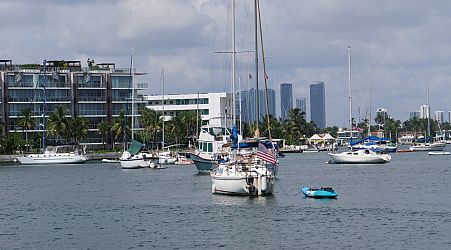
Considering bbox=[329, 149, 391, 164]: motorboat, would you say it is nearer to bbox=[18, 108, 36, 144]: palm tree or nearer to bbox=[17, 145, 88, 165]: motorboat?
bbox=[17, 145, 88, 165]: motorboat

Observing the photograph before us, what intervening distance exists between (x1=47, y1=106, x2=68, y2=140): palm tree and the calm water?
295 ft

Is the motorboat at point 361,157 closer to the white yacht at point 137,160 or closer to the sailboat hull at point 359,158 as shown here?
the sailboat hull at point 359,158

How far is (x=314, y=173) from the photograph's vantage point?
122625mm

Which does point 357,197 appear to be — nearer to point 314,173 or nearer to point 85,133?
point 314,173

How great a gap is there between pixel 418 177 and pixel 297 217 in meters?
49.1

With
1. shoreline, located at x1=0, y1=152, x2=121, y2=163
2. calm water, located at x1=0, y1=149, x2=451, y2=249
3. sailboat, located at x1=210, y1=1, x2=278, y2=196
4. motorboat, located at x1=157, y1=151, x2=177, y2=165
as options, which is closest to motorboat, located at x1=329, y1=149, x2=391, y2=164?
motorboat, located at x1=157, y1=151, x2=177, y2=165

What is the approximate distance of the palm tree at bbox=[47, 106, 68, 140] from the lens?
193625 millimetres

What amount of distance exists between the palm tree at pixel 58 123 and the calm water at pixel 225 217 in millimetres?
89785

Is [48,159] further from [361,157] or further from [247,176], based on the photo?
[247,176]

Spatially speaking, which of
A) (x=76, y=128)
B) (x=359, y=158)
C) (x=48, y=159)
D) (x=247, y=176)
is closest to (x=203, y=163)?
(x=359, y=158)

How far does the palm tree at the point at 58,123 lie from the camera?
194 m

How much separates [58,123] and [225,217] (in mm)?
135456

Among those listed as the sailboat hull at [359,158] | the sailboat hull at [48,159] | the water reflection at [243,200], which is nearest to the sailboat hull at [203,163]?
the sailboat hull at [359,158]

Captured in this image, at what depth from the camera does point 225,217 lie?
63438 mm
